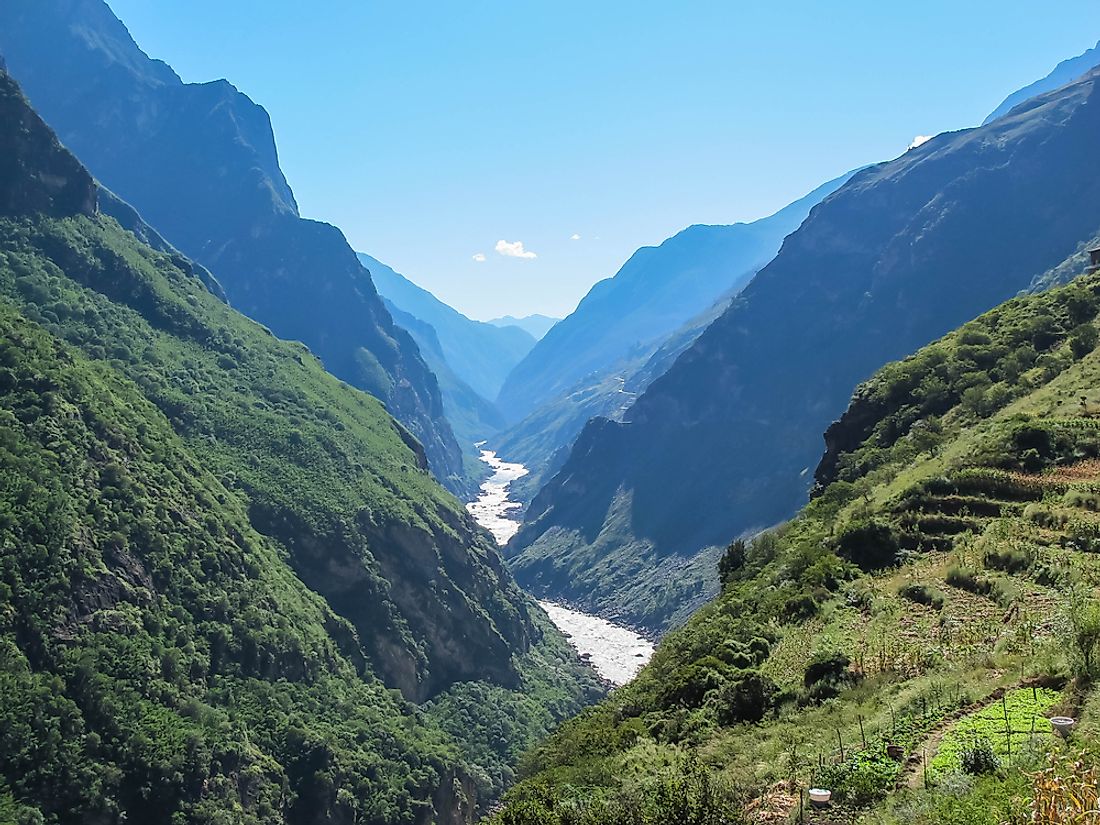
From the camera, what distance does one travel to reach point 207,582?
95.8m

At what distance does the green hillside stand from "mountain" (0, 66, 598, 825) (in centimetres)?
5070

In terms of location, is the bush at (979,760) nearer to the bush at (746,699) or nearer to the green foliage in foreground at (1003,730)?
the green foliage in foreground at (1003,730)

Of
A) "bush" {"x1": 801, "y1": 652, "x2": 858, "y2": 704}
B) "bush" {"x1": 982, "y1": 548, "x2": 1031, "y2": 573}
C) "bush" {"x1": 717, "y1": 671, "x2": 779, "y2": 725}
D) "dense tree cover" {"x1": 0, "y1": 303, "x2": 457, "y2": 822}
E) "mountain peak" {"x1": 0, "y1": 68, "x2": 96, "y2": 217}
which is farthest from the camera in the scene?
"mountain peak" {"x1": 0, "y1": 68, "x2": 96, "y2": 217}

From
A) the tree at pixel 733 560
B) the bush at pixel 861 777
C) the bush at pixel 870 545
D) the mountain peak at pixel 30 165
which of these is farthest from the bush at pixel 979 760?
the mountain peak at pixel 30 165

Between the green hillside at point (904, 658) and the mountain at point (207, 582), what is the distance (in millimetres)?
50703

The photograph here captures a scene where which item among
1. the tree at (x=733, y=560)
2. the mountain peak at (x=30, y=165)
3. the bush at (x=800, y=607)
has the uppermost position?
the mountain peak at (x=30, y=165)

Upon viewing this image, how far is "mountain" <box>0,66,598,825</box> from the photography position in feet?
232

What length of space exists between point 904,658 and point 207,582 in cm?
8936

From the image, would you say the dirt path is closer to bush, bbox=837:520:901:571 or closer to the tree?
bush, bbox=837:520:901:571

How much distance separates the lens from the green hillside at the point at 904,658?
16.8 m

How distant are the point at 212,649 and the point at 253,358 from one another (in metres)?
97.0

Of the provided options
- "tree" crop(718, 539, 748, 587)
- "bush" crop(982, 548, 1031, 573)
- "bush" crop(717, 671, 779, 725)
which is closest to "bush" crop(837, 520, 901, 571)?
"bush" crop(982, 548, 1031, 573)

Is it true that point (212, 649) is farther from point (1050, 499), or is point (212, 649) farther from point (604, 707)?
point (1050, 499)

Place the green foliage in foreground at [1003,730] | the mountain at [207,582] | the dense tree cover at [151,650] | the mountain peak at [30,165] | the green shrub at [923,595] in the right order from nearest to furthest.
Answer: the green foliage in foreground at [1003,730], the green shrub at [923,595], the dense tree cover at [151,650], the mountain at [207,582], the mountain peak at [30,165]
